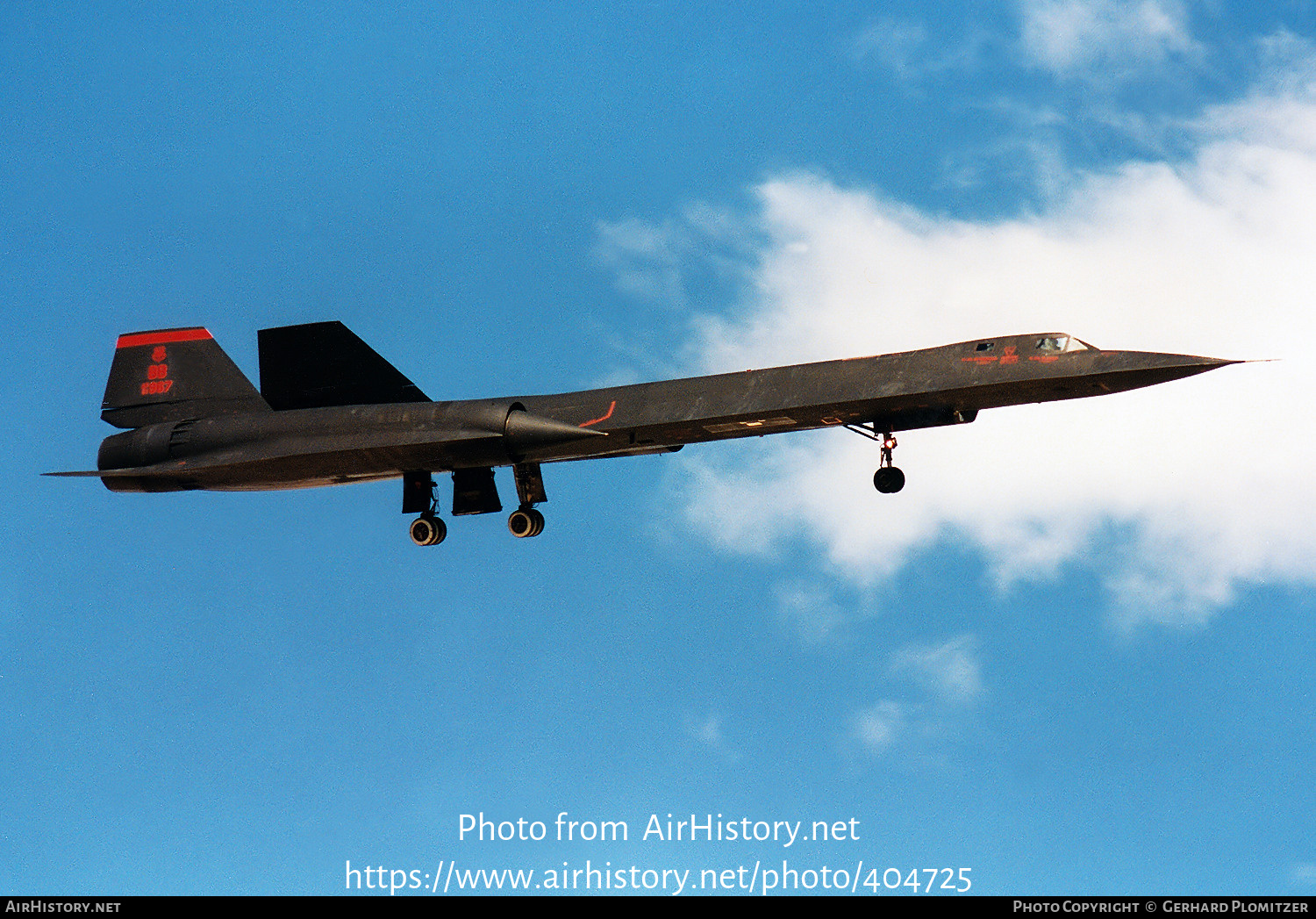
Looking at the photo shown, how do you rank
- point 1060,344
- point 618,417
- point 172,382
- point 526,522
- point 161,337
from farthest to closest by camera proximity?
A: point 161,337, point 172,382, point 526,522, point 618,417, point 1060,344

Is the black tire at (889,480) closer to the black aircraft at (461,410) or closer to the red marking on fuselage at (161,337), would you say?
the black aircraft at (461,410)

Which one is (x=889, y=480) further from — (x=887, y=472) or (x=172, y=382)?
(x=172, y=382)

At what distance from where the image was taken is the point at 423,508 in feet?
116

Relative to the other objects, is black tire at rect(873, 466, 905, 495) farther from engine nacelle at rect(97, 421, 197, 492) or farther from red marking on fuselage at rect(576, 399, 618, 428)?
engine nacelle at rect(97, 421, 197, 492)

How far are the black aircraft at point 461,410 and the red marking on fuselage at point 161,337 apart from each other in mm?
40

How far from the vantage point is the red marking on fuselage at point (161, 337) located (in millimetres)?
37688

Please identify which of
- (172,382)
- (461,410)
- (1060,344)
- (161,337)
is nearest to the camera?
(1060,344)

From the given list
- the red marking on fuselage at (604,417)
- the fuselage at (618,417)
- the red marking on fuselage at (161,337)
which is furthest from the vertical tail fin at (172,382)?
the red marking on fuselage at (604,417)

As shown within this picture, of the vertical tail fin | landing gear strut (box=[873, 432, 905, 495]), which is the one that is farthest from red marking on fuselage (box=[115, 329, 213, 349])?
landing gear strut (box=[873, 432, 905, 495])

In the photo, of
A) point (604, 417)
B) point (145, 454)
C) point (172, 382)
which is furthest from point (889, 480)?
point (172, 382)

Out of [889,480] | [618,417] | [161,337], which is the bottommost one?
[889,480]

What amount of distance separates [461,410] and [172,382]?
8487 millimetres
